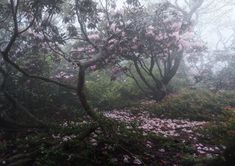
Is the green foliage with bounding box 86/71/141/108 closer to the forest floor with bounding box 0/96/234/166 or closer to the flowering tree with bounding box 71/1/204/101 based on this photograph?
the flowering tree with bounding box 71/1/204/101

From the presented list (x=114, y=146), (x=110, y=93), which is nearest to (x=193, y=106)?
(x=110, y=93)

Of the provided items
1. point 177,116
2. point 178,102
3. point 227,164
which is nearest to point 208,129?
point 177,116

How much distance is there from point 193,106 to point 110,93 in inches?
118

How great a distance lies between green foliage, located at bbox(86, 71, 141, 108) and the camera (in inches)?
442

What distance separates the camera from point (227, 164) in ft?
13.6

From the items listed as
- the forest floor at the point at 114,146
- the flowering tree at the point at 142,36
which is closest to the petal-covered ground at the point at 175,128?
the forest floor at the point at 114,146

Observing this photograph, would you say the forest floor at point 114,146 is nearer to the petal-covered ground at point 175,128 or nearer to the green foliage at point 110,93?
the petal-covered ground at point 175,128

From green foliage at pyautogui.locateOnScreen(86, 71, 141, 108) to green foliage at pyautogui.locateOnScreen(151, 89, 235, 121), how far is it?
60.0 inches

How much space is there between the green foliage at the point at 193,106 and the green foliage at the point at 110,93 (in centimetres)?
153

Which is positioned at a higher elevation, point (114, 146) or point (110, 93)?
point (110, 93)

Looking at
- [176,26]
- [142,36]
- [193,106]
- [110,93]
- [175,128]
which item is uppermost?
[176,26]

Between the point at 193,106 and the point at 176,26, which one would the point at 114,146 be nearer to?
the point at 193,106

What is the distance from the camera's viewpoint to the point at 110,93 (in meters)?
11.5

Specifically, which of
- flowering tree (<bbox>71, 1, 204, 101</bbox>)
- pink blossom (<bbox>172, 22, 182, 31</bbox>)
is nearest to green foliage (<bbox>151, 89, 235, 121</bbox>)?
flowering tree (<bbox>71, 1, 204, 101</bbox>)
